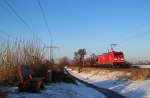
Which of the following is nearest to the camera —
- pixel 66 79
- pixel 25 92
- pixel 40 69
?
pixel 25 92

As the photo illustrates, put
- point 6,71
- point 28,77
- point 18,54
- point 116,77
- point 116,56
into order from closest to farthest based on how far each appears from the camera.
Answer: point 28,77 < point 6,71 < point 18,54 < point 116,77 < point 116,56

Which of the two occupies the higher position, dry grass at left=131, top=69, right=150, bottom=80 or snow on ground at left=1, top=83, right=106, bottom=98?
dry grass at left=131, top=69, right=150, bottom=80

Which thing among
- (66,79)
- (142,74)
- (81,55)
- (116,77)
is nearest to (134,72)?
(142,74)

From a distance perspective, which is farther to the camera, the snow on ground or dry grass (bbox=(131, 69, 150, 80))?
dry grass (bbox=(131, 69, 150, 80))

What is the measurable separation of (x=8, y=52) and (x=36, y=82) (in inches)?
229

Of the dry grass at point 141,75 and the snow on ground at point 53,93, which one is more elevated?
the dry grass at point 141,75

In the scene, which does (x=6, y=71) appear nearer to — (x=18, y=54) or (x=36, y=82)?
(x=18, y=54)

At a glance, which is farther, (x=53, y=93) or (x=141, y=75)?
(x=141, y=75)

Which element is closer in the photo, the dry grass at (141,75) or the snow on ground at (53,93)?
the snow on ground at (53,93)

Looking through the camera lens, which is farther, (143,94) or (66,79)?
(66,79)

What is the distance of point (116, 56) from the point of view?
60.2m

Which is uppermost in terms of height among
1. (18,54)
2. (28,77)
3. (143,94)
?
(18,54)

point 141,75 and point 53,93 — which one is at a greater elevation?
point 141,75

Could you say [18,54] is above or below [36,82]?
above
